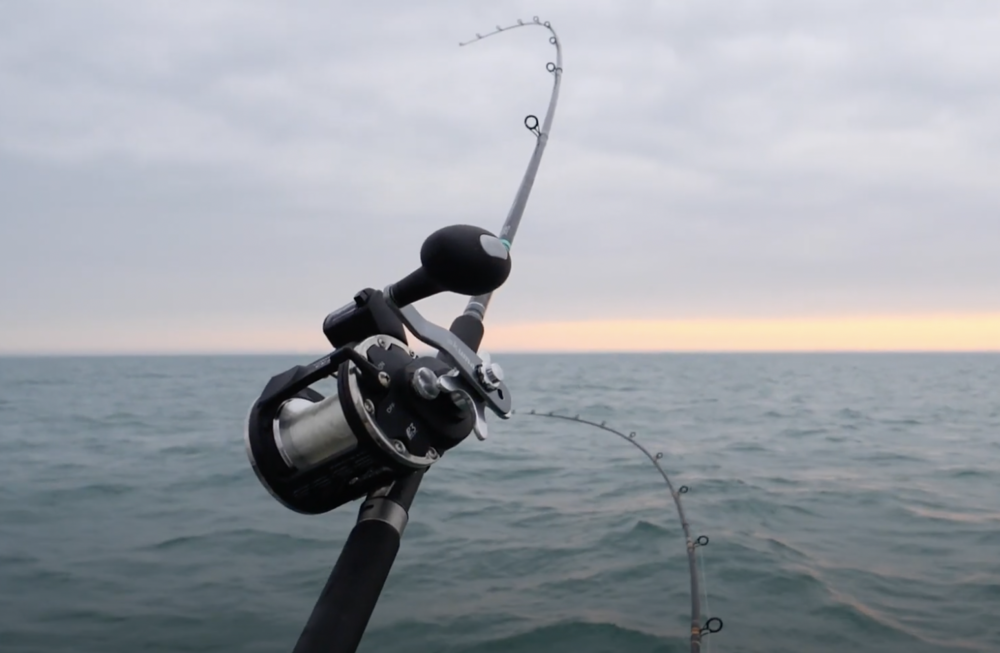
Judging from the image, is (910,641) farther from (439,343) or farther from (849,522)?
(439,343)

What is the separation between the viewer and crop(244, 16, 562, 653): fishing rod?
1321 millimetres

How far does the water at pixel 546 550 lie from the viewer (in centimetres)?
453

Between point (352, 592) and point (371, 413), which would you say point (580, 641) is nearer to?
point (352, 592)

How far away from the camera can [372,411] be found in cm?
131

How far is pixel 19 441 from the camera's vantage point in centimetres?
1371

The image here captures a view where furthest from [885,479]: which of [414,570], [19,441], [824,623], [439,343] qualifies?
[19,441]

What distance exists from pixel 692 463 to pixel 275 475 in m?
9.14

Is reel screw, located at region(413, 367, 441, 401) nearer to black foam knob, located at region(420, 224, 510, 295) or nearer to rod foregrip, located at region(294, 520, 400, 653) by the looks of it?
black foam knob, located at region(420, 224, 510, 295)

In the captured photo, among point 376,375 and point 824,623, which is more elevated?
point 376,375

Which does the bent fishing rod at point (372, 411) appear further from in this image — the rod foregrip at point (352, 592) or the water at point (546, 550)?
the water at point (546, 550)

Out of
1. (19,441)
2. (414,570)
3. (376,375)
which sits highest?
(376,375)

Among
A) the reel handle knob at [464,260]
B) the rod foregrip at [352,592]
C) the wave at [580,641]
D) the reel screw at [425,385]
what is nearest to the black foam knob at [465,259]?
the reel handle knob at [464,260]

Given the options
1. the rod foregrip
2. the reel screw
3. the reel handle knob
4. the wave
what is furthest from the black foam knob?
the wave

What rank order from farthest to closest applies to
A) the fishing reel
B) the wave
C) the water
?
the water
the wave
the fishing reel
